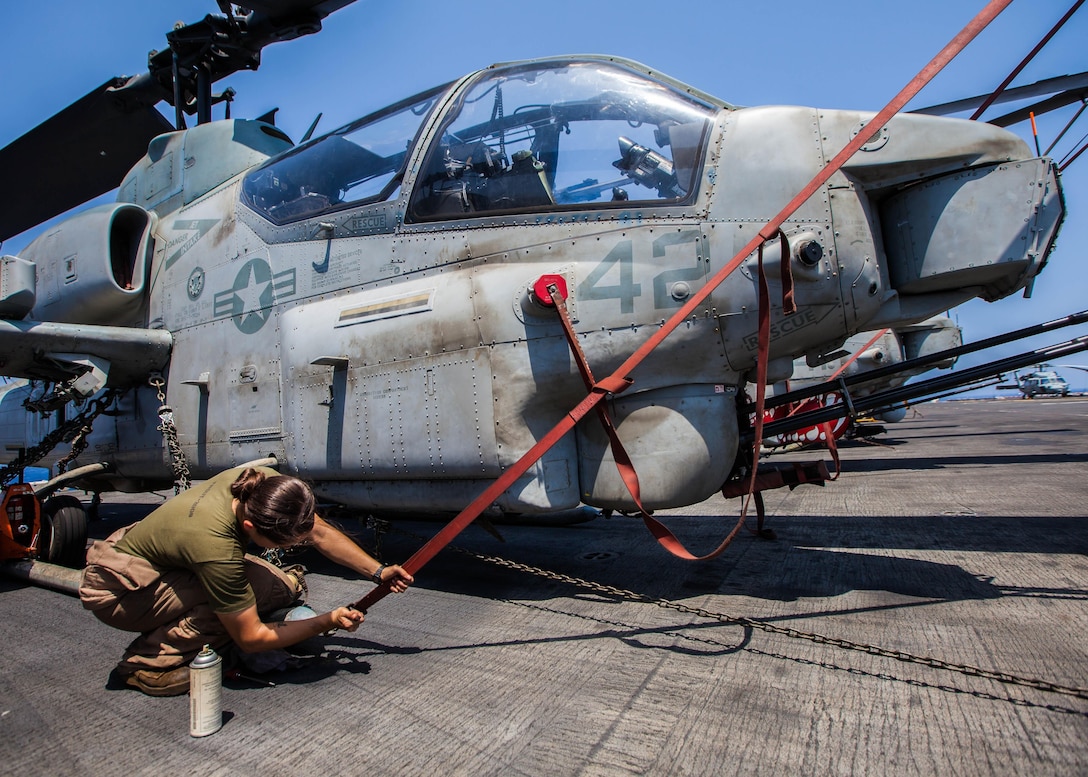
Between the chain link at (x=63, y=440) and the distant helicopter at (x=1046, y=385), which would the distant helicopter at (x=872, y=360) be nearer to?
the chain link at (x=63, y=440)

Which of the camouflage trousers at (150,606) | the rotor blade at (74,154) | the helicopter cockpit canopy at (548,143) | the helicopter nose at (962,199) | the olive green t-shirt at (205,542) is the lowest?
the camouflage trousers at (150,606)

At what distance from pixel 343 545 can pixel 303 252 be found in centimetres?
268

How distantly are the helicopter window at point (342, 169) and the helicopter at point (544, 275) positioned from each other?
0.02 metres

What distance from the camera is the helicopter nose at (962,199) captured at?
133 inches

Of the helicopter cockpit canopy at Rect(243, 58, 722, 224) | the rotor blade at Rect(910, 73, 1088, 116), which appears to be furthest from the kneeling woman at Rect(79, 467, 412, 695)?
the rotor blade at Rect(910, 73, 1088, 116)

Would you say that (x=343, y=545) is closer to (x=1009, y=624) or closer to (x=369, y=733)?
(x=369, y=733)

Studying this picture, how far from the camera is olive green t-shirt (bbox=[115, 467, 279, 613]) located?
2543 millimetres

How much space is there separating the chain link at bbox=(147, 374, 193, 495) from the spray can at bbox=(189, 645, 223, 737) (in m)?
3.14

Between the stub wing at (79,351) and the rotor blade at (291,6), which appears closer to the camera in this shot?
the stub wing at (79,351)

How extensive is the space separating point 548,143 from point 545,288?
1.10m

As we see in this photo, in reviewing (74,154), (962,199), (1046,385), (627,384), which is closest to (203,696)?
(627,384)

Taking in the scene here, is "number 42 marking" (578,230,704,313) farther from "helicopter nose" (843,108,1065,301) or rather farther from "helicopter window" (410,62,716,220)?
"helicopter nose" (843,108,1065,301)

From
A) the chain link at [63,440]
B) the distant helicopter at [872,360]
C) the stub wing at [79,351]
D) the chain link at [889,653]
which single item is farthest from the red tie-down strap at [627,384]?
the distant helicopter at [872,360]

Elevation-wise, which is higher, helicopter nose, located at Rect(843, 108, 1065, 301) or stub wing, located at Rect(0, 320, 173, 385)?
helicopter nose, located at Rect(843, 108, 1065, 301)
